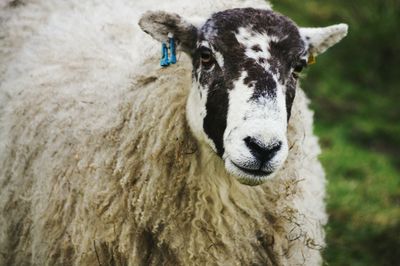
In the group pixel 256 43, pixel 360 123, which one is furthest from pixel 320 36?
pixel 360 123

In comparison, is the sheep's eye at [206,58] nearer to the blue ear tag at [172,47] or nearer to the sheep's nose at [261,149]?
the blue ear tag at [172,47]

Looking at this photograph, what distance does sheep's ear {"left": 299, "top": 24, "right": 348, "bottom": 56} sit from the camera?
3416 millimetres

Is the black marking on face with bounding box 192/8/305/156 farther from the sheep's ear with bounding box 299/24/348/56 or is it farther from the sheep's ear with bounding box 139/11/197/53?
the sheep's ear with bounding box 299/24/348/56

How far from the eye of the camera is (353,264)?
509cm

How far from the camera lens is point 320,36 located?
3.46m

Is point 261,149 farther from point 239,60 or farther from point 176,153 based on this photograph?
point 176,153

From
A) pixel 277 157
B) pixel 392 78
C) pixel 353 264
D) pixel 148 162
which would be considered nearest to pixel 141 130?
pixel 148 162

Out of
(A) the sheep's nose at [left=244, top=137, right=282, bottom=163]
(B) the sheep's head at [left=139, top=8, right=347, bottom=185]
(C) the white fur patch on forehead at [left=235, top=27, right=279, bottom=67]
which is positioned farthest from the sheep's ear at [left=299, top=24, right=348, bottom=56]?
(A) the sheep's nose at [left=244, top=137, right=282, bottom=163]

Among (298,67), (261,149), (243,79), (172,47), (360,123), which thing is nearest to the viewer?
(261,149)

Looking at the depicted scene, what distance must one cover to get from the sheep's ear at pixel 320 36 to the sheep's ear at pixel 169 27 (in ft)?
1.63

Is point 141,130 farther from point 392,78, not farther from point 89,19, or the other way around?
point 392,78

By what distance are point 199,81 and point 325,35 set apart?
0.68 m

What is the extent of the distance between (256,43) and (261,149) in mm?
499

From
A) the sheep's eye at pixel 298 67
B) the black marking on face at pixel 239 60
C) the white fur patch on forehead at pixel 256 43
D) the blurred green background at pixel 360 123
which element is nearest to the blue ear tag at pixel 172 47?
the black marking on face at pixel 239 60
